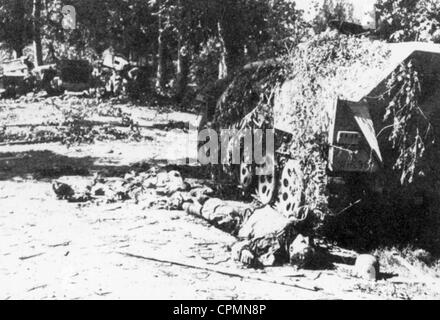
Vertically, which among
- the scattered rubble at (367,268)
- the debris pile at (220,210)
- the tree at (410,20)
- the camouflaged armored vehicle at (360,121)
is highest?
the tree at (410,20)

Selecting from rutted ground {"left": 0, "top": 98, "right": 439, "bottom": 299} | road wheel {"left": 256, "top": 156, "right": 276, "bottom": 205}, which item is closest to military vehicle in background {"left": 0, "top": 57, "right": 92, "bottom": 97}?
rutted ground {"left": 0, "top": 98, "right": 439, "bottom": 299}

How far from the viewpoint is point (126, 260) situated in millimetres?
5652

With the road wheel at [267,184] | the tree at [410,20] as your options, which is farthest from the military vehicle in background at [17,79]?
the road wheel at [267,184]

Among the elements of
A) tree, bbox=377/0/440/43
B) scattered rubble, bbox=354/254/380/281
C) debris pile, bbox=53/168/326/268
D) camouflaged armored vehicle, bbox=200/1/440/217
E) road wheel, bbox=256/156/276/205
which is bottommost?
scattered rubble, bbox=354/254/380/281

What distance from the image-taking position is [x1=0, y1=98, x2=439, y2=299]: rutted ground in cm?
491

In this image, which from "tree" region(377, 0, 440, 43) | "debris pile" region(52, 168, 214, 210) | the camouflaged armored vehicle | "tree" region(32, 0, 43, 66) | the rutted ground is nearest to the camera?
the rutted ground

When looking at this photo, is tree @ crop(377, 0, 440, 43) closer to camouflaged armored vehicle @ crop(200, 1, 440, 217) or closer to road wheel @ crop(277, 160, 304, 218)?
camouflaged armored vehicle @ crop(200, 1, 440, 217)

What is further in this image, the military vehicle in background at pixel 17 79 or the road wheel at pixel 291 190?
the military vehicle in background at pixel 17 79

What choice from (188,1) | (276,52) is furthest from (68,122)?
(276,52)

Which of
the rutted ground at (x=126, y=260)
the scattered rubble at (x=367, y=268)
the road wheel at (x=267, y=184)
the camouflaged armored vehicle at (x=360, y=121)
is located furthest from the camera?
the road wheel at (x=267, y=184)

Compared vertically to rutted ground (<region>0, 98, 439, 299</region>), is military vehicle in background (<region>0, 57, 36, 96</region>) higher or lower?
higher

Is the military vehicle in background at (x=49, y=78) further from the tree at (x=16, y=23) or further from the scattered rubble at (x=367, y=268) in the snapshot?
the scattered rubble at (x=367, y=268)

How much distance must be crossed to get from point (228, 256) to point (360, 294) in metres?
1.60

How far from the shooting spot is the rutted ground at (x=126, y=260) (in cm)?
491
